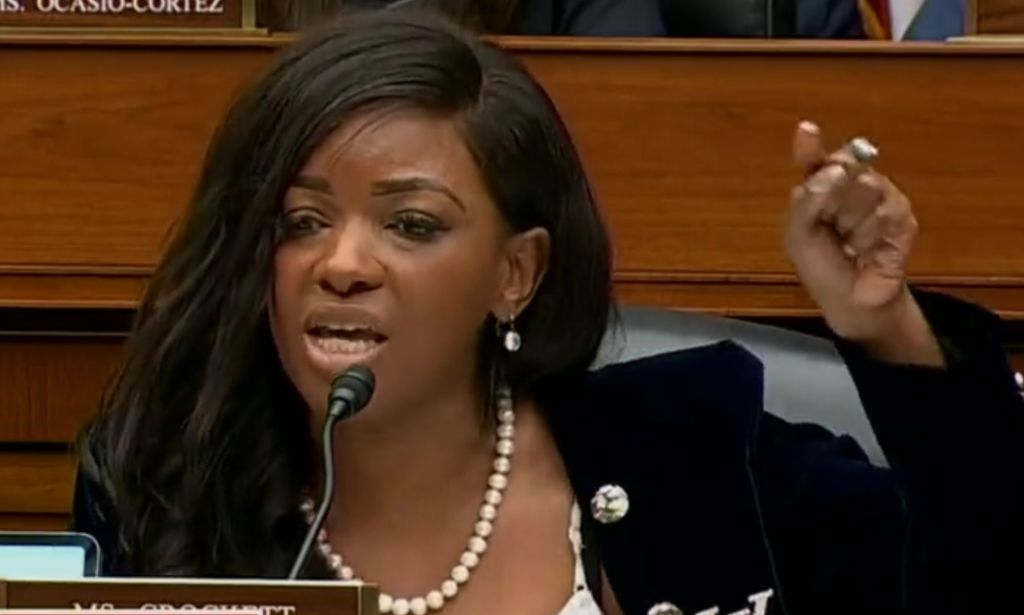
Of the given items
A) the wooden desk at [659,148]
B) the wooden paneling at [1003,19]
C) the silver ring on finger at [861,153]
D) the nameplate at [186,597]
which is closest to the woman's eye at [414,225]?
the silver ring on finger at [861,153]

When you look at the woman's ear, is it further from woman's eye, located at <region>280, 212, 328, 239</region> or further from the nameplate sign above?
the nameplate sign above

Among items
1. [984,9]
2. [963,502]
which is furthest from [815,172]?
[984,9]

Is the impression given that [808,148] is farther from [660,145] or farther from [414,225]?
[660,145]

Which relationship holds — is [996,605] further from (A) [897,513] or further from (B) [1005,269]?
(B) [1005,269]

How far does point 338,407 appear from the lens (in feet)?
3.72

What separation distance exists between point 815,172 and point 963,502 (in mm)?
216

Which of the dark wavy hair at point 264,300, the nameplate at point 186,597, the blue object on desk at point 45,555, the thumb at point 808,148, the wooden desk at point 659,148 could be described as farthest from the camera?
the wooden desk at point 659,148

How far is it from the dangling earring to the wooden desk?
0.63 meters

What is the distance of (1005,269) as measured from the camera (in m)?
2.04

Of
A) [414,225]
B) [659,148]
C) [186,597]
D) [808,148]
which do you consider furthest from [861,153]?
[659,148]

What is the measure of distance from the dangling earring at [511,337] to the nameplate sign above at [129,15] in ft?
2.47

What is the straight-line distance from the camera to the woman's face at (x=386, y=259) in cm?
126

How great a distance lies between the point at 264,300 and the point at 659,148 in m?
0.76

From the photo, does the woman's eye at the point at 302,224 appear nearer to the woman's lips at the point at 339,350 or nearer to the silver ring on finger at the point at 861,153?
the woman's lips at the point at 339,350
